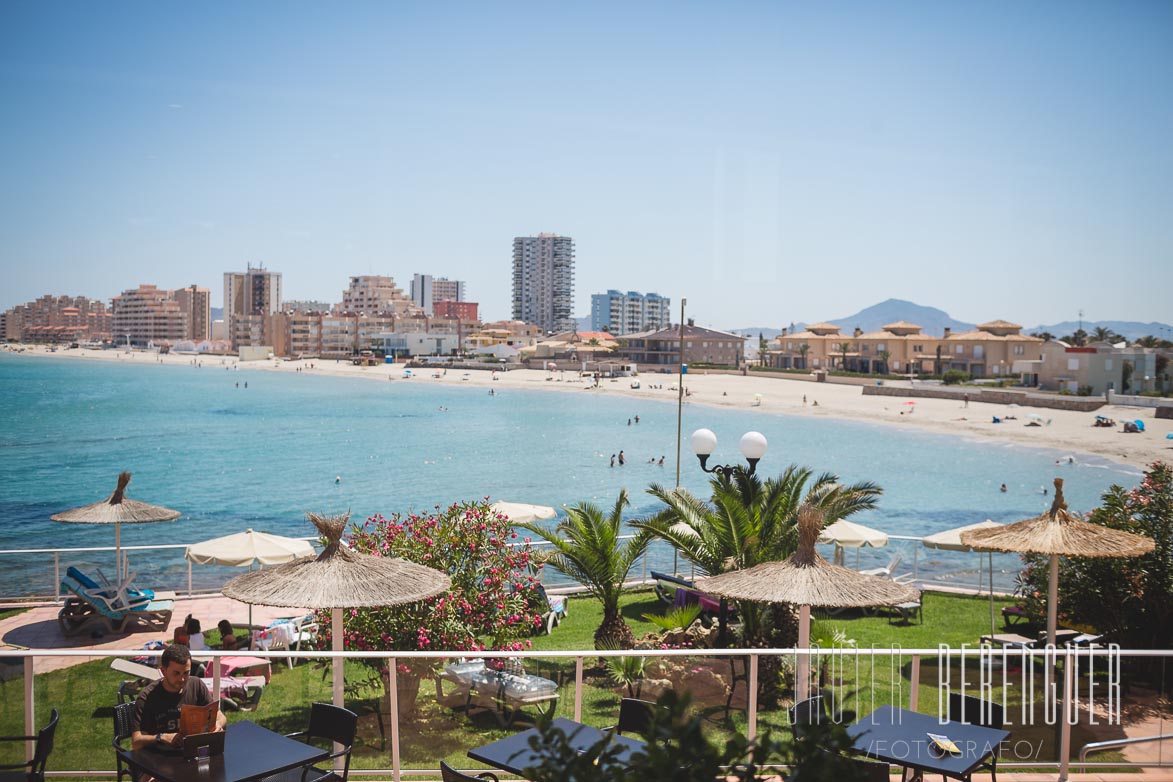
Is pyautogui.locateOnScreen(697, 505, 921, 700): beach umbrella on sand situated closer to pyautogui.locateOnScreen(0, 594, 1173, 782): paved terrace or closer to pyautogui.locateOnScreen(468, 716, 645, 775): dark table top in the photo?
pyautogui.locateOnScreen(0, 594, 1173, 782): paved terrace

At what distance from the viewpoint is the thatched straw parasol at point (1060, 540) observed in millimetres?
8594

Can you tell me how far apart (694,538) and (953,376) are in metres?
84.2

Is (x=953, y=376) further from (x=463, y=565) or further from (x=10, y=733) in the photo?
(x=10, y=733)

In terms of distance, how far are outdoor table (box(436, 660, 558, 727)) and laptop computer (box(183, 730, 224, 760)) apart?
1688 millimetres

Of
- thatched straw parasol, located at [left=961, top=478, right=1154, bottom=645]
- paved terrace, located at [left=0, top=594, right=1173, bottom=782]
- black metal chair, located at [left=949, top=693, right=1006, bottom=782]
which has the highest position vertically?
thatched straw parasol, located at [left=961, top=478, right=1154, bottom=645]

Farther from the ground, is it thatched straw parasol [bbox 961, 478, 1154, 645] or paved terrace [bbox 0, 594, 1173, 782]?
thatched straw parasol [bbox 961, 478, 1154, 645]

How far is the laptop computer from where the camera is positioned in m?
4.73

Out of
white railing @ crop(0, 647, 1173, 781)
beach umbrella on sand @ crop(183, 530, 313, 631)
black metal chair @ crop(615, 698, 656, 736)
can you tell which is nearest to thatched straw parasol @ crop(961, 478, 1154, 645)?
white railing @ crop(0, 647, 1173, 781)

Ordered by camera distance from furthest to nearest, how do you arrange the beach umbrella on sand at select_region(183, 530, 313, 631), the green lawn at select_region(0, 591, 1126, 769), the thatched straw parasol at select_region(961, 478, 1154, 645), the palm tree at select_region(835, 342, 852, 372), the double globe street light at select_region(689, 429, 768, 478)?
the palm tree at select_region(835, 342, 852, 372)
the beach umbrella on sand at select_region(183, 530, 313, 631)
the double globe street light at select_region(689, 429, 768, 478)
the thatched straw parasol at select_region(961, 478, 1154, 645)
the green lawn at select_region(0, 591, 1126, 769)

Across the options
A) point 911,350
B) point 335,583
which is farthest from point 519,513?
point 911,350

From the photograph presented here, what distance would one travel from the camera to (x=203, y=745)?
4.77 meters

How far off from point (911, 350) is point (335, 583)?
109715 millimetres

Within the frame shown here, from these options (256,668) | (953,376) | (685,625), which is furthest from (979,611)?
(953,376)

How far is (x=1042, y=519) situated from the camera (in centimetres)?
910
